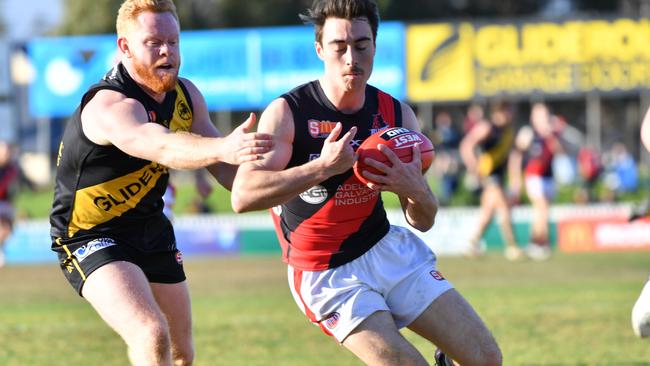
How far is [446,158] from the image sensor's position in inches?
946

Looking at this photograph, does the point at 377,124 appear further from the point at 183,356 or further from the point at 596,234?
the point at 596,234

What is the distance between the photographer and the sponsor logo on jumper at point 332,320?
5430mm

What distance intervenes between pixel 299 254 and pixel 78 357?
4.13 meters

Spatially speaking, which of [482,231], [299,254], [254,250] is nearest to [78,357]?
[299,254]

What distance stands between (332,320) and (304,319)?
20.1 ft

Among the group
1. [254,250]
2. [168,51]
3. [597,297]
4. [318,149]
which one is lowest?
[254,250]

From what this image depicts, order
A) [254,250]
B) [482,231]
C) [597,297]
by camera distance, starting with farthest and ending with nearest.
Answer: [254,250] < [482,231] < [597,297]

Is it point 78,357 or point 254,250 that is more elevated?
point 78,357

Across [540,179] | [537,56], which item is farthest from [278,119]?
Answer: [537,56]

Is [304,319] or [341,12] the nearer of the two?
[341,12]

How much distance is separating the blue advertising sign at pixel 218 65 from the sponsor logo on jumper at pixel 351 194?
18.5m

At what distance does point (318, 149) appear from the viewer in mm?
5484

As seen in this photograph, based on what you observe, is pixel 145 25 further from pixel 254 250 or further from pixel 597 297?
pixel 254 250

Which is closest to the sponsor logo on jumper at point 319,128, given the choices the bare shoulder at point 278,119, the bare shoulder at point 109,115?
the bare shoulder at point 278,119
